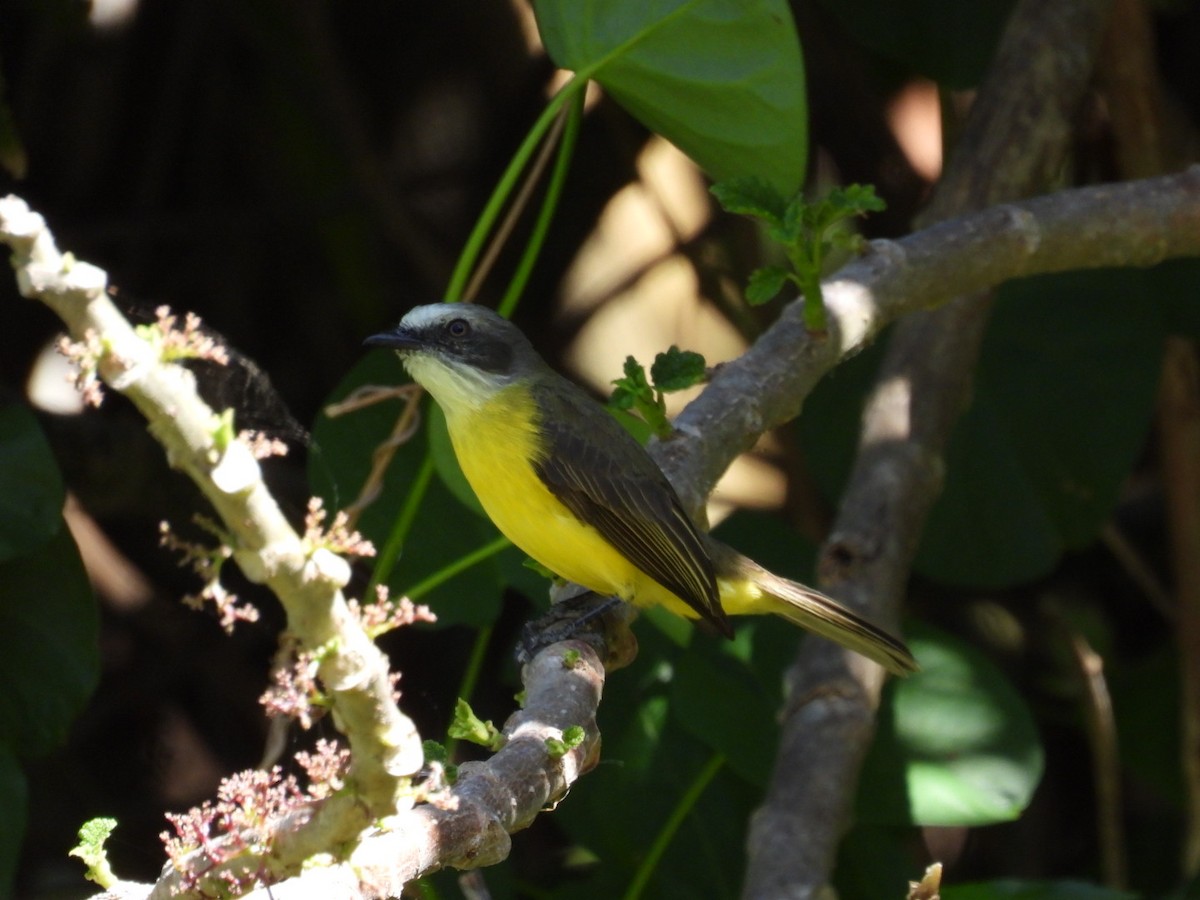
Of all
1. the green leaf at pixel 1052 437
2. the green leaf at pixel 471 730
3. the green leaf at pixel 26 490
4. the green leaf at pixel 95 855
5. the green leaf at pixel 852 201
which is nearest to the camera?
the green leaf at pixel 95 855

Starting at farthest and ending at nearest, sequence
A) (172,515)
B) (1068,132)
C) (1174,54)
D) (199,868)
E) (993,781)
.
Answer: (1174,54), (172,515), (1068,132), (993,781), (199,868)

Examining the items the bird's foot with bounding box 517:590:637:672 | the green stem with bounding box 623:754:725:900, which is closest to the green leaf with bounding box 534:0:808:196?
the bird's foot with bounding box 517:590:637:672

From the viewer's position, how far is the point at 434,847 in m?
1.12

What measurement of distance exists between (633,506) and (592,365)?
6.08 ft

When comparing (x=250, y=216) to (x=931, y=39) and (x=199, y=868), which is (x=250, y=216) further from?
(x=199, y=868)

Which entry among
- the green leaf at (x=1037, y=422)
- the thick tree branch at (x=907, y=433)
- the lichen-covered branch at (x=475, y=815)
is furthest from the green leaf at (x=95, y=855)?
the green leaf at (x=1037, y=422)

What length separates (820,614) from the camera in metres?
2.41

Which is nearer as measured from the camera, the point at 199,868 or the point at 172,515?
the point at 199,868

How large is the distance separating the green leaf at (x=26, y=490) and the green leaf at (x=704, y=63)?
41.4 inches

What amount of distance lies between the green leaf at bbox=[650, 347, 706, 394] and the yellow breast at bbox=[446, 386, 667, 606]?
15.2 inches

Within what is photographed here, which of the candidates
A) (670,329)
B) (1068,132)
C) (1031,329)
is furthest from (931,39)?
(670,329)

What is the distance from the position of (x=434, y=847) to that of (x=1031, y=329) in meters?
2.68

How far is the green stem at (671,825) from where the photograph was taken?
98.0 inches

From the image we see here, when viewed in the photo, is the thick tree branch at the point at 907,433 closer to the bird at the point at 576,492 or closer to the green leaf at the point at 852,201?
the bird at the point at 576,492
